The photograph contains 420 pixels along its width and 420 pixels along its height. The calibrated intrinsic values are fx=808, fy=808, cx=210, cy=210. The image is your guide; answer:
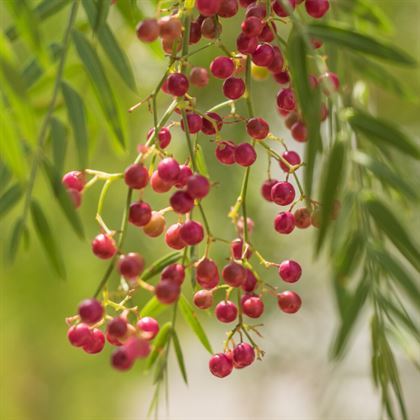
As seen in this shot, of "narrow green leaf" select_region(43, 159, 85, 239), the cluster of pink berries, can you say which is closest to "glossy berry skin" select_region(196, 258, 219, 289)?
the cluster of pink berries

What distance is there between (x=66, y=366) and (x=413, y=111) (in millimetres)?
1072

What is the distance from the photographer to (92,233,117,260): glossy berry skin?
0.37 meters

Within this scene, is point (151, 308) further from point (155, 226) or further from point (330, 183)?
point (330, 183)

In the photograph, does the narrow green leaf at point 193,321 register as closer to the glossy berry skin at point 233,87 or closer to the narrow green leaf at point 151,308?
the narrow green leaf at point 151,308

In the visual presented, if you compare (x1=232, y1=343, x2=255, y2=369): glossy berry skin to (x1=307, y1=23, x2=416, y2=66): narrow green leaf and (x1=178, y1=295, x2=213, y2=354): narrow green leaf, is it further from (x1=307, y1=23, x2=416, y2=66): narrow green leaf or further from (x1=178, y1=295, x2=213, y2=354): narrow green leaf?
(x1=307, y1=23, x2=416, y2=66): narrow green leaf

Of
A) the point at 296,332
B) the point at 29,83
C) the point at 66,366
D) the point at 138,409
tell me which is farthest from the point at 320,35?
the point at 138,409

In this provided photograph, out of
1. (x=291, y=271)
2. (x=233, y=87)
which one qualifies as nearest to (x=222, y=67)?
(x=233, y=87)

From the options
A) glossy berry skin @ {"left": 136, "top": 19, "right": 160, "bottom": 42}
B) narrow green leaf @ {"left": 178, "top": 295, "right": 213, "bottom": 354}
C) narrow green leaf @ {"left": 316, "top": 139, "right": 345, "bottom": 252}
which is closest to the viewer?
narrow green leaf @ {"left": 316, "top": 139, "right": 345, "bottom": 252}

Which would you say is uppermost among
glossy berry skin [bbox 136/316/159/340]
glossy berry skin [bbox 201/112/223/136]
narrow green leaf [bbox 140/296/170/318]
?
glossy berry skin [bbox 201/112/223/136]

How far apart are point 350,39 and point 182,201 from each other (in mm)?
101

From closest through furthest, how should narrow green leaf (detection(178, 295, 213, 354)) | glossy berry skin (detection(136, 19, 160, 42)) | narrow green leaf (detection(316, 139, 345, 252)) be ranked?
narrow green leaf (detection(316, 139, 345, 252)) → glossy berry skin (detection(136, 19, 160, 42)) → narrow green leaf (detection(178, 295, 213, 354))

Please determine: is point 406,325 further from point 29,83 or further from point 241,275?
point 29,83

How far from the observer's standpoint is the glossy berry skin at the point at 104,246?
14.5 inches

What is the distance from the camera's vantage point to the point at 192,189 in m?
0.36
